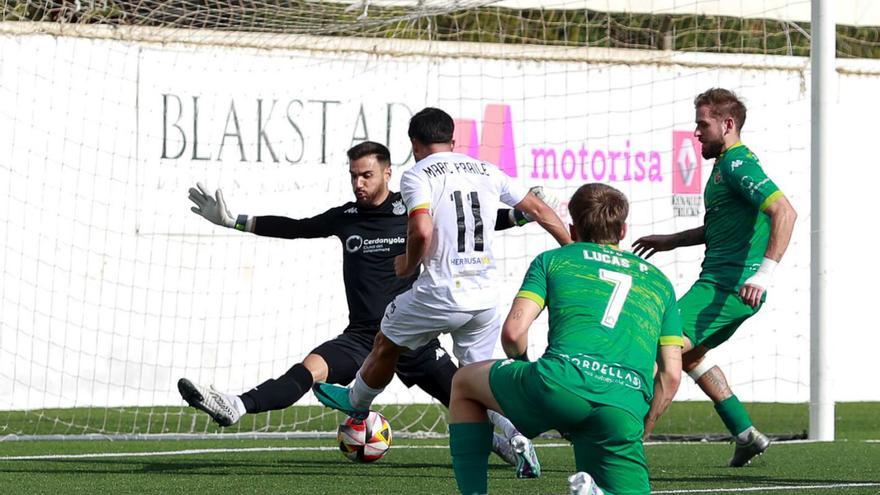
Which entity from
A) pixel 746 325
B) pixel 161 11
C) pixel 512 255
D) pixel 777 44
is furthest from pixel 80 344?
pixel 777 44

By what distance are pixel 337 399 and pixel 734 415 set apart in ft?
7.41

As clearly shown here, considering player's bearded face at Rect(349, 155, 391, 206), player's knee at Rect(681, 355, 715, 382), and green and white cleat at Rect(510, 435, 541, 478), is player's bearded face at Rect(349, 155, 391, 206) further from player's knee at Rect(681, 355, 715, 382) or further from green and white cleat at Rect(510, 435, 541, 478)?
player's knee at Rect(681, 355, 715, 382)

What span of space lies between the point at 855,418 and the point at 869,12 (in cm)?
554

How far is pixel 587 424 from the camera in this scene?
17.3ft

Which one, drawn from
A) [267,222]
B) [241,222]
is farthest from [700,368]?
[241,222]

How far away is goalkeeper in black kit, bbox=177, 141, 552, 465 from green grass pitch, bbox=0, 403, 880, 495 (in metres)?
0.52

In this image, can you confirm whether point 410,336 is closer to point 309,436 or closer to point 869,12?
point 309,436

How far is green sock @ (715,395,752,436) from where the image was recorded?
839cm

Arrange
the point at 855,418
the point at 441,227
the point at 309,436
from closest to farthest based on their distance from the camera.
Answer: the point at 441,227, the point at 309,436, the point at 855,418

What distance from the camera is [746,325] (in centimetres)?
1608

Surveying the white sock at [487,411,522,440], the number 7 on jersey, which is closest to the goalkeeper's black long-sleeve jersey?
the white sock at [487,411,522,440]

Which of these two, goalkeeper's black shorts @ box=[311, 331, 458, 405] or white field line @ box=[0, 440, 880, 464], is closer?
goalkeeper's black shorts @ box=[311, 331, 458, 405]

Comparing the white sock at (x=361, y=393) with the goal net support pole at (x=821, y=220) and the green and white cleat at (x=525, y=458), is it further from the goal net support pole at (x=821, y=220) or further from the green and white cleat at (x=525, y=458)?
the goal net support pole at (x=821, y=220)

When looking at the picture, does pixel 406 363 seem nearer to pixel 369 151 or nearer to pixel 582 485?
pixel 369 151
